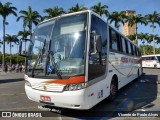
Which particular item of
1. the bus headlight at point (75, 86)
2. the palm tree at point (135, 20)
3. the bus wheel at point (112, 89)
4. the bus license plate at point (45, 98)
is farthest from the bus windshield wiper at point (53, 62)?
the palm tree at point (135, 20)

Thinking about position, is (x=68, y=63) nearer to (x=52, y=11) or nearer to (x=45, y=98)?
(x=45, y=98)

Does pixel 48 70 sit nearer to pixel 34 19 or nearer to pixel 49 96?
pixel 49 96

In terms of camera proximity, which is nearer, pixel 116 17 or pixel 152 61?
pixel 152 61

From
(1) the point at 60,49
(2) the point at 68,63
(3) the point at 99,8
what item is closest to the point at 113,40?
(1) the point at 60,49

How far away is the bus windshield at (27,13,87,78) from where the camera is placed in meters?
6.32

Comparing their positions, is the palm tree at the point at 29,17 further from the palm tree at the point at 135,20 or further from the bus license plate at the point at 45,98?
the bus license plate at the point at 45,98

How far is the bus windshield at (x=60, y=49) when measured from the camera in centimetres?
632

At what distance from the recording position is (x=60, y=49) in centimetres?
662

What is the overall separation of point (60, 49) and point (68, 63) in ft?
1.84

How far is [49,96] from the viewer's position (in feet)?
21.1

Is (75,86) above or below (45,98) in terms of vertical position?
above

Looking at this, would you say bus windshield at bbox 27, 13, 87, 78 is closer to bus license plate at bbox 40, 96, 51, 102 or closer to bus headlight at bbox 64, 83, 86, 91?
bus headlight at bbox 64, 83, 86, 91

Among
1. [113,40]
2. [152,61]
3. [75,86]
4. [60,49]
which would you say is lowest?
[75,86]

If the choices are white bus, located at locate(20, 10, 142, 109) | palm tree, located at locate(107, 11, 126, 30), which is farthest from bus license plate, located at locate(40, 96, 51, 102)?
palm tree, located at locate(107, 11, 126, 30)
